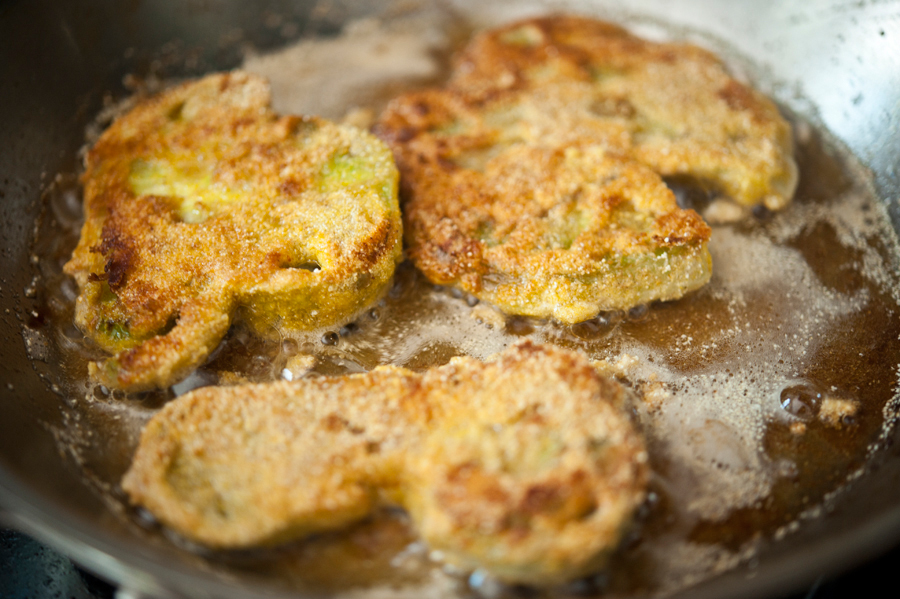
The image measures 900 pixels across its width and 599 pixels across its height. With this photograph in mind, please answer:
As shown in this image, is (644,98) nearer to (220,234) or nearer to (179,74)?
(220,234)

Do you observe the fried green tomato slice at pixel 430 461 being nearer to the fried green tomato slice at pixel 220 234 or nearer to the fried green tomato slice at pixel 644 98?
the fried green tomato slice at pixel 220 234

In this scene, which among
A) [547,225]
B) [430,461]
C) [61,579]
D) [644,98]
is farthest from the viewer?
[644,98]

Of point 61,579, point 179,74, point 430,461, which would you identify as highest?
point 179,74

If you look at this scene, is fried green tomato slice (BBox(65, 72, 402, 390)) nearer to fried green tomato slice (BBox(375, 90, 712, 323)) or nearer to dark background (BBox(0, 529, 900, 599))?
fried green tomato slice (BBox(375, 90, 712, 323))

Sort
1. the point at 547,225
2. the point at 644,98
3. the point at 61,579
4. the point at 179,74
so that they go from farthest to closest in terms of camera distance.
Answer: the point at 179,74 → the point at 644,98 → the point at 547,225 → the point at 61,579

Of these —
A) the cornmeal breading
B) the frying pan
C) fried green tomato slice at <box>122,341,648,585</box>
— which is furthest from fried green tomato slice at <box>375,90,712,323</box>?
the frying pan


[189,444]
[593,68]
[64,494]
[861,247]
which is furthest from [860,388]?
[64,494]

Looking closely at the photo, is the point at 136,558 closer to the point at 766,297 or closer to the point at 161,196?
the point at 161,196

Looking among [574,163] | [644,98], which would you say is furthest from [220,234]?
[644,98]
